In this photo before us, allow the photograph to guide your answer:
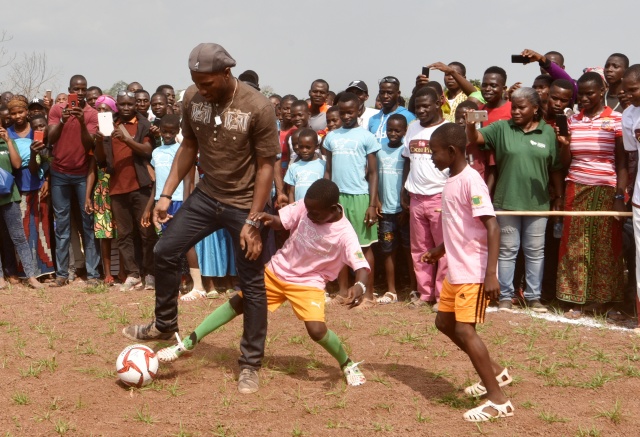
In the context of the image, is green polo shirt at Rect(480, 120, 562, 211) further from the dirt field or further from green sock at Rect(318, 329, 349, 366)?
green sock at Rect(318, 329, 349, 366)

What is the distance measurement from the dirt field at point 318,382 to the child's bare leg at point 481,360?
183mm

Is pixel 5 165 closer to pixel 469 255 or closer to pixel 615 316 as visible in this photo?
pixel 469 255

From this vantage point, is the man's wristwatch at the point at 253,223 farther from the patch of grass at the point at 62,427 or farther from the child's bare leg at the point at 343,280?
the child's bare leg at the point at 343,280

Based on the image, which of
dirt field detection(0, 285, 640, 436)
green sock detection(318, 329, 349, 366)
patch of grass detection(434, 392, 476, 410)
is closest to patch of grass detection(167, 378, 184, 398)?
dirt field detection(0, 285, 640, 436)

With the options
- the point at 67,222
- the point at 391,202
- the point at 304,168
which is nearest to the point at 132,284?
the point at 67,222

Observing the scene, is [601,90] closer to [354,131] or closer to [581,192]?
[581,192]

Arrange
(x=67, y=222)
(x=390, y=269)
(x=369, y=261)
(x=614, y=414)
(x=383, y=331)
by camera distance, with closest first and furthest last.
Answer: (x=614, y=414), (x=383, y=331), (x=369, y=261), (x=390, y=269), (x=67, y=222)

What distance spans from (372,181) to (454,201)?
10.9ft

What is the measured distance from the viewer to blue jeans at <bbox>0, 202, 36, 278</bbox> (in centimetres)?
939

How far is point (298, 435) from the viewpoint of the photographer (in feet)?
15.3

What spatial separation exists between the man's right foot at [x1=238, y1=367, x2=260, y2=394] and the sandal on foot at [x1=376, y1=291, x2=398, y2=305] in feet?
10.3

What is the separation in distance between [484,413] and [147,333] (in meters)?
Result: 2.71

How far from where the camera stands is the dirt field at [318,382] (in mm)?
4797

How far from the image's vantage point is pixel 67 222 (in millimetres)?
9602
